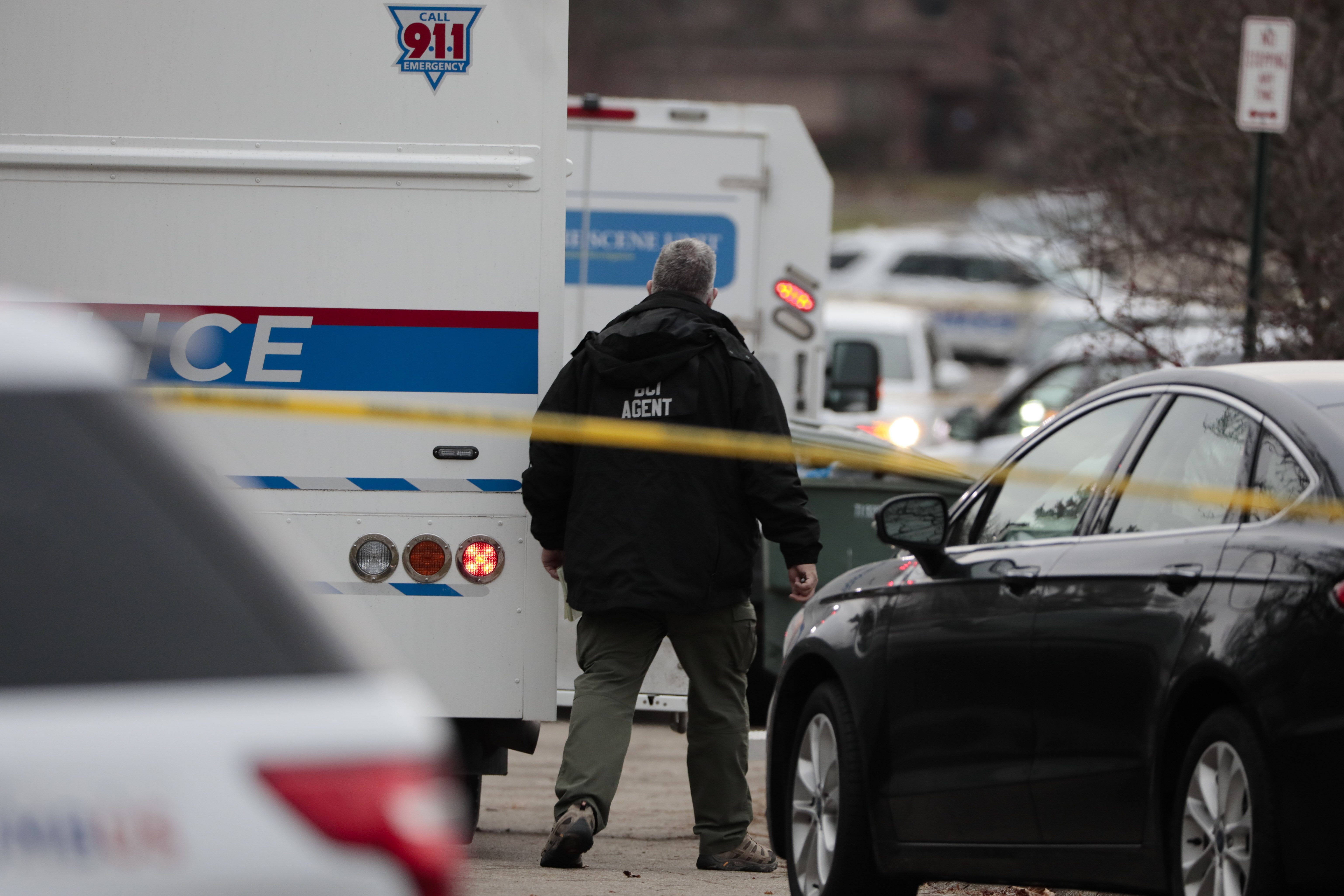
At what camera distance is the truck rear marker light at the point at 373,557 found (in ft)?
20.1

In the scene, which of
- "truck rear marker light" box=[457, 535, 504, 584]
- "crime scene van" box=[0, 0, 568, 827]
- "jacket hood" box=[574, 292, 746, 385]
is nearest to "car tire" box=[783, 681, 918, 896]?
"crime scene van" box=[0, 0, 568, 827]

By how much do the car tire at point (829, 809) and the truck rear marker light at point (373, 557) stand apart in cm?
135

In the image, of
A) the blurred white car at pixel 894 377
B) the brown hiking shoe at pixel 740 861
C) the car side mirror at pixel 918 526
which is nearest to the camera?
the car side mirror at pixel 918 526

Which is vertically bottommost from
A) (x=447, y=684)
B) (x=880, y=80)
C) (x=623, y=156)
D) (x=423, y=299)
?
(x=447, y=684)

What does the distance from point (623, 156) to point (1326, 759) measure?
7955mm

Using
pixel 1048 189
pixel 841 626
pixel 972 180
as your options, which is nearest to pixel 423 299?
pixel 841 626

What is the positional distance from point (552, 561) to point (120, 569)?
397 centimetres

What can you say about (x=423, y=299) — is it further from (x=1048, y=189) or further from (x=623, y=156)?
(x=1048, y=189)

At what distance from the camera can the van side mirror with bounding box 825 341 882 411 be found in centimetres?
1241

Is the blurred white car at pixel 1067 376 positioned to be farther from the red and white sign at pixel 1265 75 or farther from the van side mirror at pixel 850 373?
the red and white sign at pixel 1265 75

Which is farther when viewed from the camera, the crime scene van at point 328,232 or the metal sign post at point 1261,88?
the metal sign post at point 1261,88

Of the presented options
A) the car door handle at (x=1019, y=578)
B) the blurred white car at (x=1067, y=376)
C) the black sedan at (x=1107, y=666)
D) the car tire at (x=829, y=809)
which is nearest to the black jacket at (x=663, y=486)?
the black sedan at (x=1107, y=666)

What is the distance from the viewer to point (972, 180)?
53.1m

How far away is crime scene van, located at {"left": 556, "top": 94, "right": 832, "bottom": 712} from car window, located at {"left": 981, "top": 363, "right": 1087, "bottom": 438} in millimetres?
2470
